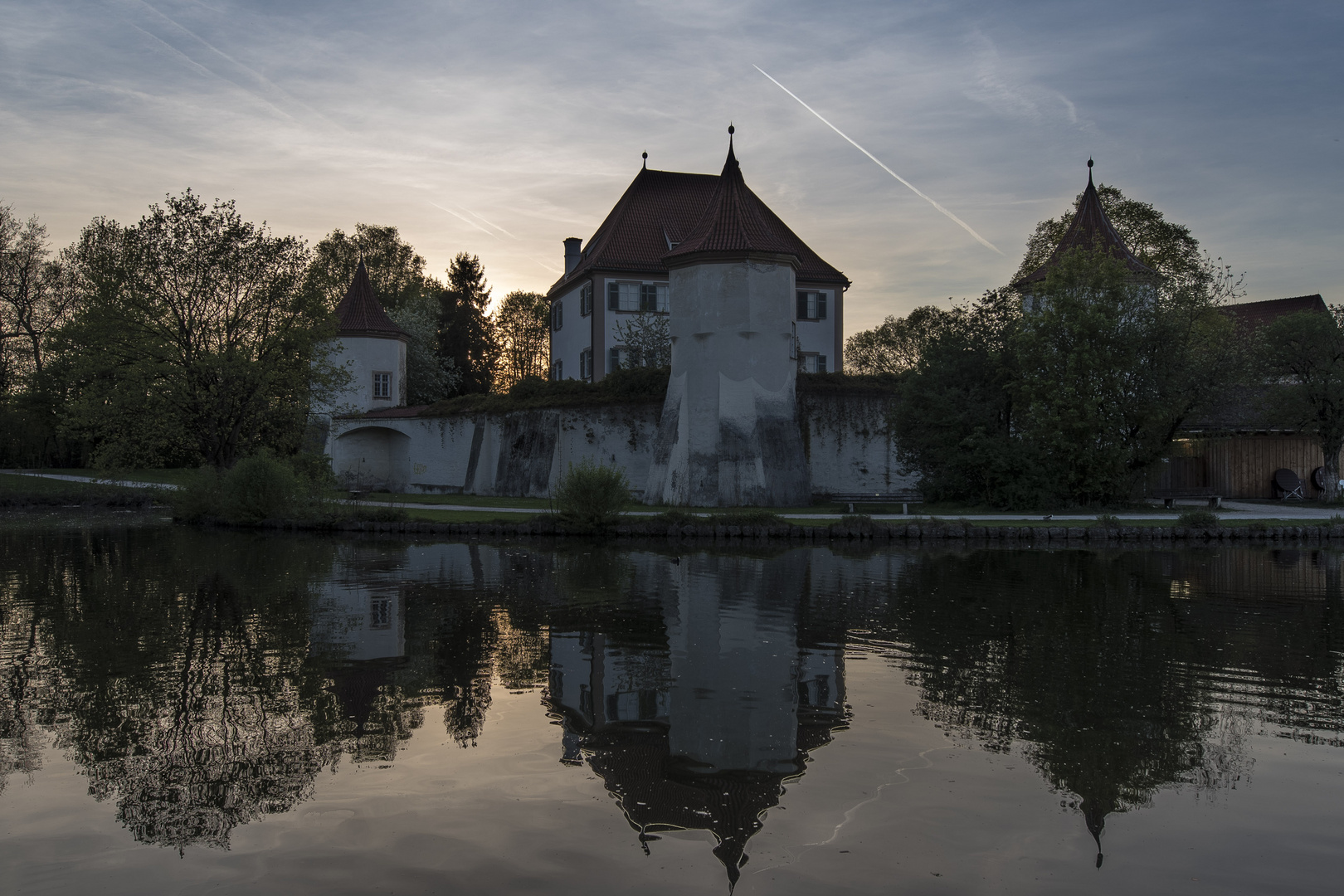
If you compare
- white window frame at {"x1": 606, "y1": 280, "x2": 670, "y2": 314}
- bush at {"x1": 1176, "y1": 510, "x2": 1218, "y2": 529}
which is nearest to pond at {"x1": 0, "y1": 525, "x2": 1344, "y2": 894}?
Answer: bush at {"x1": 1176, "y1": 510, "x2": 1218, "y2": 529}

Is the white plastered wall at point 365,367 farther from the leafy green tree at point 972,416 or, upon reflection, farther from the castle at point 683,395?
the leafy green tree at point 972,416

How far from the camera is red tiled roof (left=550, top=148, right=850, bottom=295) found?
43.1 metres

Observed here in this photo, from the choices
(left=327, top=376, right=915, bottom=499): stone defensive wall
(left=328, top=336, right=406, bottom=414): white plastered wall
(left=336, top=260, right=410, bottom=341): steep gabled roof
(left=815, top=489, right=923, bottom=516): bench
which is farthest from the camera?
(left=336, top=260, right=410, bottom=341): steep gabled roof

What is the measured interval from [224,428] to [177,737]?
88.8 feet

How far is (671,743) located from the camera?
7.52 meters

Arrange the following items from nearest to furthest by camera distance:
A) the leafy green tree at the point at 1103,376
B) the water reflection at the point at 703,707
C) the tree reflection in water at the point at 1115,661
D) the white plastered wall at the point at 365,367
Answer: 1. the water reflection at the point at 703,707
2. the tree reflection in water at the point at 1115,661
3. the leafy green tree at the point at 1103,376
4. the white plastered wall at the point at 365,367

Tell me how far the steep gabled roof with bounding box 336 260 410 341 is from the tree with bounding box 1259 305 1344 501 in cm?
3386

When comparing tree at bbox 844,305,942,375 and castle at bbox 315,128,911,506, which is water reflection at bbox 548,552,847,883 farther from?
tree at bbox 844,305,942,375

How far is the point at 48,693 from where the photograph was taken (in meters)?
8.83

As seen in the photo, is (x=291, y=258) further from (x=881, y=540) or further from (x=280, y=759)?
(x=280, y=759)

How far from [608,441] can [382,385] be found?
14335 mm

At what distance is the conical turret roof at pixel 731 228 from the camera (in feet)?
105

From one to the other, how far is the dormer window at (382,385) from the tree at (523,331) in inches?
1132

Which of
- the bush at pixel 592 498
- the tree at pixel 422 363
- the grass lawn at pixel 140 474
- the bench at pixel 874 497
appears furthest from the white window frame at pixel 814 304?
the grass lawn at pixel 140 474
